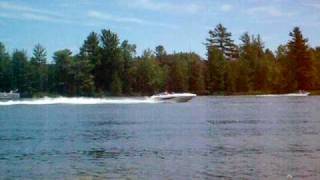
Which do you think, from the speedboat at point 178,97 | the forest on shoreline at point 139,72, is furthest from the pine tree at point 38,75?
the speedboat at point 178,97

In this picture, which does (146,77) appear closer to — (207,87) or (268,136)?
(207,87)

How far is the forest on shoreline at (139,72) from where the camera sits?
17762cm

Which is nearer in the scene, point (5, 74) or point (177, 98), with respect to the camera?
point (177, 98)

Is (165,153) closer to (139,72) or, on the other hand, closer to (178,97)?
(178,97)

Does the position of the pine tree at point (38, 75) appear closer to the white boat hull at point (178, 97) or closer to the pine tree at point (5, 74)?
the pine tree at point (5, 74)

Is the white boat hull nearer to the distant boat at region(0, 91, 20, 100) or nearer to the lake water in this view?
the distant boat at region(0, 91, 20, 100)

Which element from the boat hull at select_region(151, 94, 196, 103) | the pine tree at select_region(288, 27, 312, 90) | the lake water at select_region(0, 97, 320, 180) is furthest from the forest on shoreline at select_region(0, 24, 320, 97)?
the lake water at select_region(0, 97, 320, 180)

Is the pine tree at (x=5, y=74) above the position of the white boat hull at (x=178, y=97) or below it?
above

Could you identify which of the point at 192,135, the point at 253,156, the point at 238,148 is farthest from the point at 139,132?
the point at 253,156

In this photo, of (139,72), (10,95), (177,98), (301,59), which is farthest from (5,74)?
(301,59)

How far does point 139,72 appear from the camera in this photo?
184 m

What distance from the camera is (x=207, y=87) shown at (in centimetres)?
18725

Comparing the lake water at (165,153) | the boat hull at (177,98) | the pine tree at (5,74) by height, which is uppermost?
the pine tree at (5,74)

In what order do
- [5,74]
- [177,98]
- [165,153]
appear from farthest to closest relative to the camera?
1. [5,74]
2. [177,98]
3. [165,153]
